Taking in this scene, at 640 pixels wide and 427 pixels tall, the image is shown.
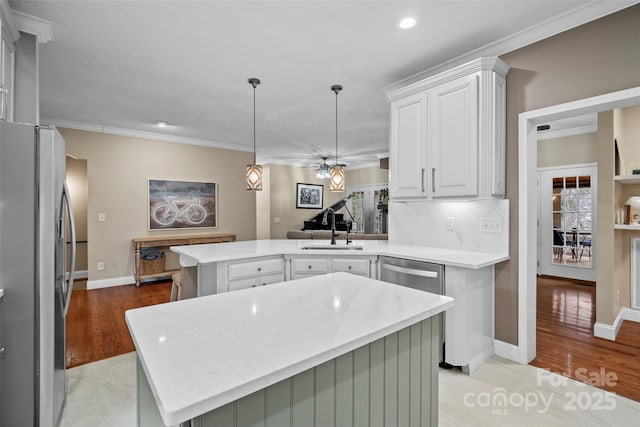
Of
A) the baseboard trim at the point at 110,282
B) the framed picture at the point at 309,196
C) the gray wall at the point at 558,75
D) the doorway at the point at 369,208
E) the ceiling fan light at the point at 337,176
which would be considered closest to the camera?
the gray wall at the point at 558,75

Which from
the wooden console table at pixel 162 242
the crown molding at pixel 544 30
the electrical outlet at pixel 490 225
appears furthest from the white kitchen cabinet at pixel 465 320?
the wooden console table at pixel 162 242

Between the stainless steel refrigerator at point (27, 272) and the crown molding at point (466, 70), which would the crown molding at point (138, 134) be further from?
the crown molding at point (466, 70)

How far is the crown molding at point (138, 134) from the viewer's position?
182 inches

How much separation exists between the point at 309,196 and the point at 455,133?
6706 mm

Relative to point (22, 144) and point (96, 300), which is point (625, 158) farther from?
point (96, 300)

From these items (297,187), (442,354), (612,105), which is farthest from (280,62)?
(297,187)

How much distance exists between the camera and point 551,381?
2248 mm

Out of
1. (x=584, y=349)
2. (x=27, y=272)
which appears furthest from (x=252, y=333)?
(x=584, y=349)

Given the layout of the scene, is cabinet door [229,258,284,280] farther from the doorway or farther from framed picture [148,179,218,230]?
the doorway

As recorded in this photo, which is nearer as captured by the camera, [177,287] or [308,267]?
[308,267]

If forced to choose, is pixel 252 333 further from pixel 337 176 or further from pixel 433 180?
pixel 337 176

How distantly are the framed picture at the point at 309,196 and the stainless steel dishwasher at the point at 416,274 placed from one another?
6286mm

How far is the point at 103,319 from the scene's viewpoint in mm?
3641

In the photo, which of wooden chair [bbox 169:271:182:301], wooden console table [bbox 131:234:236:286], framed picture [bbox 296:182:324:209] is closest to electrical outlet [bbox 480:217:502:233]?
wooden chair [bbox 169:271:182:301]
